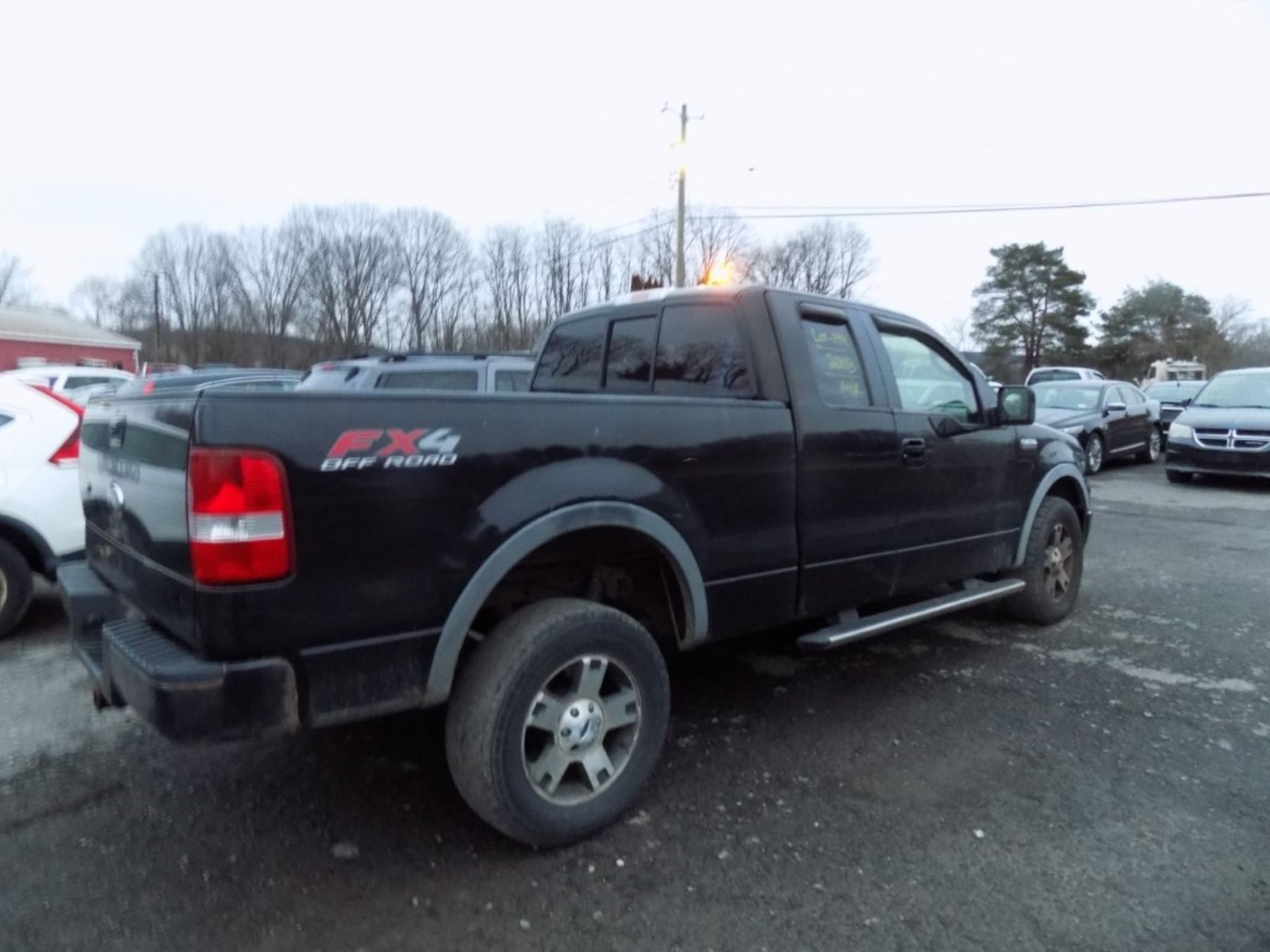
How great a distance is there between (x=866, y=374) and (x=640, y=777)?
2.15 metres

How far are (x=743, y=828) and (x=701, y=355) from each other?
1995mm

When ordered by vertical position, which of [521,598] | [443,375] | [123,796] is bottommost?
[123,796]

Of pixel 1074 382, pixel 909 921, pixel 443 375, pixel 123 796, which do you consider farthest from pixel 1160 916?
pixel 1074 382

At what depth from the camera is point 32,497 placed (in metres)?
5.16

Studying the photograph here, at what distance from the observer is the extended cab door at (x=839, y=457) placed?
3758 mm

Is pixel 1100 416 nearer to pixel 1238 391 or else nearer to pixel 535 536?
pixel 1238 391

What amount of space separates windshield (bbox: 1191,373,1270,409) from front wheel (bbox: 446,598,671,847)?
13.0 meters

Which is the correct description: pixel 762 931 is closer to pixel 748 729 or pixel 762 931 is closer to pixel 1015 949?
pixel 1015 949

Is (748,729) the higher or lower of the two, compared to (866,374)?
lower

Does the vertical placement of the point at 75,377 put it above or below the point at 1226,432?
above

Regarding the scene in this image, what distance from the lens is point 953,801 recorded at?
3.30m

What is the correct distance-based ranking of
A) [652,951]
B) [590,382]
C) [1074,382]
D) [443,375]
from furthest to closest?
[1074,382], [443,375], [590,382], [652,951]

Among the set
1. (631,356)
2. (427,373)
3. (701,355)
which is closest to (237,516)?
(701,355)

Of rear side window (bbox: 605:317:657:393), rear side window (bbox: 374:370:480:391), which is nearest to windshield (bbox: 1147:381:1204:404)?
rear side window (bbox: 374:370:480:391)
